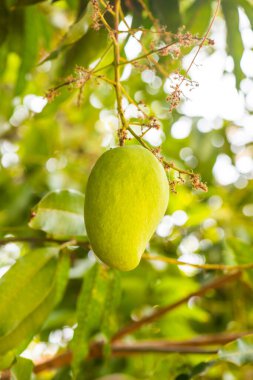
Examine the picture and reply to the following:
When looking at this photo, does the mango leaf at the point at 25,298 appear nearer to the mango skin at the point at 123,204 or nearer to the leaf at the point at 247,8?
the mango skin at the point at 123,204

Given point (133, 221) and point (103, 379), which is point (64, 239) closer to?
point (133, 221)

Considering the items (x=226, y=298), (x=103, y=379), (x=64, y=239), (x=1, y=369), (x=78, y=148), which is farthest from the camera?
(x=78, y=148)

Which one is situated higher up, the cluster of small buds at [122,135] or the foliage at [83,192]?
the cluster of small buds at [122,135]

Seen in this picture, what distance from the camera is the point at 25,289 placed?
34.1 inches

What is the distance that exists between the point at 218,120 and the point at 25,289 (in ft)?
3.70

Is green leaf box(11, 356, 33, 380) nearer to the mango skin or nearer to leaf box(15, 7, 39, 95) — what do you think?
the mango skin

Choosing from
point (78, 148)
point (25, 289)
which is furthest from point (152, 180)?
point (78, 148)

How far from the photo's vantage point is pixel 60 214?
0.93m

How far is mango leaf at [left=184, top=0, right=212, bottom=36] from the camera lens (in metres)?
1.03

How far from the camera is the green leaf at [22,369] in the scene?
2.78ft

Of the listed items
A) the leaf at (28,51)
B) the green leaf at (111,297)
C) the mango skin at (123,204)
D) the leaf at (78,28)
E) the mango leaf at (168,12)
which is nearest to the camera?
the mango skin at (123,204)

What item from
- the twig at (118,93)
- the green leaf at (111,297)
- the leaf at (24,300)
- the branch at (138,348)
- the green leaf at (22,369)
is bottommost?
the branch at (138,348)

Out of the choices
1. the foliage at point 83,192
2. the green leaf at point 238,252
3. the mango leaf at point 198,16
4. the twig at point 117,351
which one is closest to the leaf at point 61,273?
the foliage at point 83,192

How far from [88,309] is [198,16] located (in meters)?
0.58
